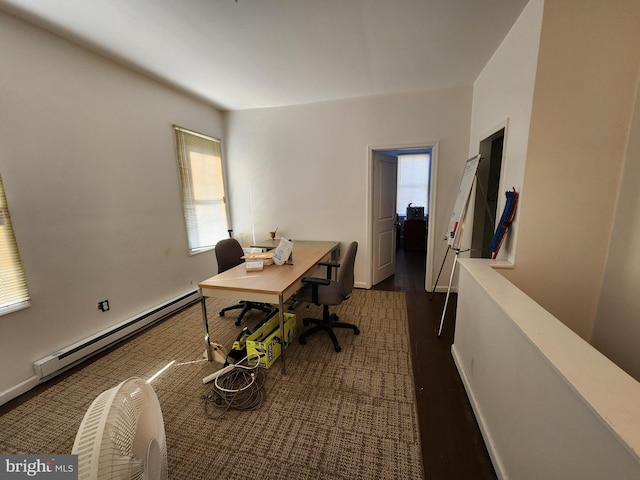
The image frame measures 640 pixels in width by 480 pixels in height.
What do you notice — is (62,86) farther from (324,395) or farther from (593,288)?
(593,288)

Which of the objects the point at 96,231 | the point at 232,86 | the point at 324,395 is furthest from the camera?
the point at 232,86

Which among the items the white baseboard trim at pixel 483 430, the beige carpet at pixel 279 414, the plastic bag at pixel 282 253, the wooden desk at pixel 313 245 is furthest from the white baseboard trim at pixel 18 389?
the white baseboard trim at pixel 483 430

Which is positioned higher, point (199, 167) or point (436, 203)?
point (199, 167)

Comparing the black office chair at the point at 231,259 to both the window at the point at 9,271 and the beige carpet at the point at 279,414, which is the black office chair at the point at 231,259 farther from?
the window at the point at 9,271

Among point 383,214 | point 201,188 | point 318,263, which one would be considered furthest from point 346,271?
point 201,188

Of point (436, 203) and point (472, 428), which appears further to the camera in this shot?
point (436, 203)

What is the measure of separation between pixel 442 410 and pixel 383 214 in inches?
108

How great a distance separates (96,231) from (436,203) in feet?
12.6

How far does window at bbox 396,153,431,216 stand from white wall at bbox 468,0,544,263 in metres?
4.17

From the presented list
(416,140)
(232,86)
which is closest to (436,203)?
(416,140)

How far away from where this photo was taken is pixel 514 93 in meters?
2.04

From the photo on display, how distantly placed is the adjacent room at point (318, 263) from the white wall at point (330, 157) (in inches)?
5.3

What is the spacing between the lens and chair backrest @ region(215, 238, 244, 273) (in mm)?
2884

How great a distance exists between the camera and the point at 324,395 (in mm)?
1844
